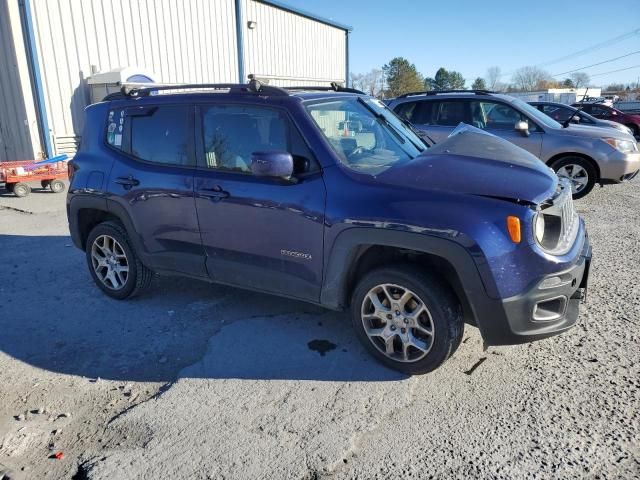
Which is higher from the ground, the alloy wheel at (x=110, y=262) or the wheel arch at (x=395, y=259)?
the wheel arch at (x=395, y=259)

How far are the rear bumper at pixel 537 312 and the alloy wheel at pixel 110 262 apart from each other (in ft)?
10.8

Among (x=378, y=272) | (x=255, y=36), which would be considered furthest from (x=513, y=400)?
(x=255, y=36)

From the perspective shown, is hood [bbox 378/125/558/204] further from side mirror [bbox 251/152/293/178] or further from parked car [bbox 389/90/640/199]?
parked car [bbox 389/90/640/199]

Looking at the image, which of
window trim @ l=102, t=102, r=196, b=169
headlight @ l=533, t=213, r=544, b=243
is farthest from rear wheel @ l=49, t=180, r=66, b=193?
headlight @ l=533, t=213, r=544, b=243

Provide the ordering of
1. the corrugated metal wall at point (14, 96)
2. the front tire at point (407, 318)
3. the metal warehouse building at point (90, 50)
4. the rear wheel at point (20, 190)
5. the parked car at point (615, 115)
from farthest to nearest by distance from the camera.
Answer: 1. the parked car at point (615, 115)
2. the metal warehouse building at point (90, 50)
3. the corrugated metal wall at point (14, 96)
4. the rear wheel at point (20, 190)
5. the front tire at point (407, 318)

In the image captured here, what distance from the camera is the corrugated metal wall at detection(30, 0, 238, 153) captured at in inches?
450

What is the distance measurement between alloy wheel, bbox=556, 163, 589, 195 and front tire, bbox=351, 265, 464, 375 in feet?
21.2

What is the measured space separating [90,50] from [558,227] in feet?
40.4

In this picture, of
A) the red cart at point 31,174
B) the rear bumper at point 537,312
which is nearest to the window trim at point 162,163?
the rear bumper at point 537,312

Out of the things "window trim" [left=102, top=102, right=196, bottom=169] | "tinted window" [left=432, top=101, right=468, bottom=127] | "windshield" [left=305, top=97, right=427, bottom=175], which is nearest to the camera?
"windshield" [left=305, top=97, right=427, bottom=175]

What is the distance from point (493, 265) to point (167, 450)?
6.78 ft

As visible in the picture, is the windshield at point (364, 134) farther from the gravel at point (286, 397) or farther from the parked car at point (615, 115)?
the parked car at point (615, 115)

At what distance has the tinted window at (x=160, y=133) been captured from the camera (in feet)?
13.1

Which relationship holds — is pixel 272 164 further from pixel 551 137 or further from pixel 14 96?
pixel 14 96
